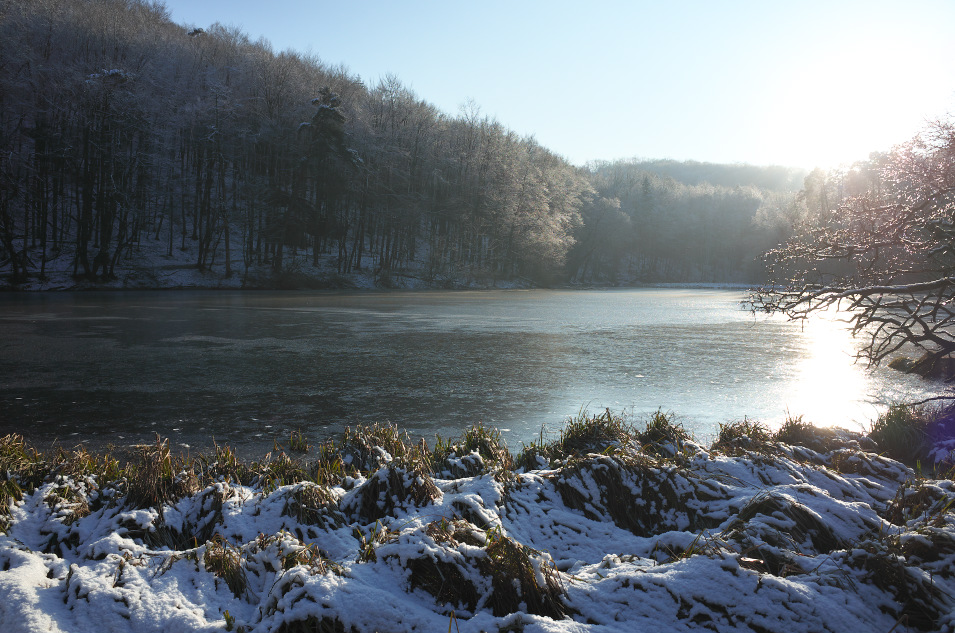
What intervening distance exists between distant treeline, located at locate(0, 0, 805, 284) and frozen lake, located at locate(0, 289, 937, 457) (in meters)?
25.2

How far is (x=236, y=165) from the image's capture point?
165 ft

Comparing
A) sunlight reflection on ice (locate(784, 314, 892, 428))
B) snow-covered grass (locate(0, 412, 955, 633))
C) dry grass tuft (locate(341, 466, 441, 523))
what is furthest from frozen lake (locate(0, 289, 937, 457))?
dry grass tuft (locate(341, 466, 441, 523))

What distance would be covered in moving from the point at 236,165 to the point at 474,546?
2173 inches

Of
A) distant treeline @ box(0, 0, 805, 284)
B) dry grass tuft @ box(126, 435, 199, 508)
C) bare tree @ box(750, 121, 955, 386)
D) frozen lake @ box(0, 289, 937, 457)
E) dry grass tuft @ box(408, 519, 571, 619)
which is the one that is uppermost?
distant treeline @ box(0, 0, 805, 284)

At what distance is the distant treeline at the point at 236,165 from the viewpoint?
37.6m

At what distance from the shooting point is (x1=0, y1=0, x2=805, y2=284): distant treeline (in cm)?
3762

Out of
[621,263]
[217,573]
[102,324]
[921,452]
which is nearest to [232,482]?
[217,573]

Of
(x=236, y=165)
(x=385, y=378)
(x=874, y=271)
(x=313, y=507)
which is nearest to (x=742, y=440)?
(x=874, y=271)

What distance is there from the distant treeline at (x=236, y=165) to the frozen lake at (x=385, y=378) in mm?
25228

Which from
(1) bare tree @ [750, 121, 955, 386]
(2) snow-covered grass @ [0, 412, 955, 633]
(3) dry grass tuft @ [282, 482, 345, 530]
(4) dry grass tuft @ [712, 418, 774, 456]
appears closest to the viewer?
(2) snow-covered grass @ [0, 412, 955, 633]

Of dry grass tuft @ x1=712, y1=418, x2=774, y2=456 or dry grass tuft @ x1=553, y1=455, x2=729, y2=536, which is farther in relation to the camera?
dry grass tuft @ x1=712, y1=418, x2=774, y2=456

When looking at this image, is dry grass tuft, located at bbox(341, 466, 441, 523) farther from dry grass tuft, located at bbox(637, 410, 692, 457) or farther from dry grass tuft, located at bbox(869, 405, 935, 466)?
A: dry grass tuft, located at bbox(869, 405, 935, 466)

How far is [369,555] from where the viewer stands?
259 cm

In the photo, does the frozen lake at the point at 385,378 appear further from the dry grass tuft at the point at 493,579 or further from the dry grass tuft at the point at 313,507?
the dry grass tuft at the point at 493,579
